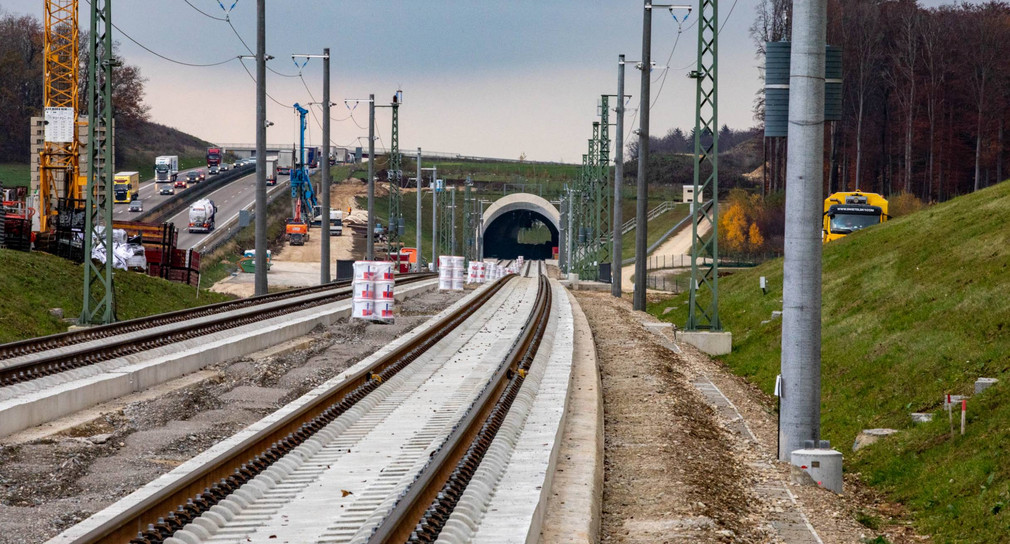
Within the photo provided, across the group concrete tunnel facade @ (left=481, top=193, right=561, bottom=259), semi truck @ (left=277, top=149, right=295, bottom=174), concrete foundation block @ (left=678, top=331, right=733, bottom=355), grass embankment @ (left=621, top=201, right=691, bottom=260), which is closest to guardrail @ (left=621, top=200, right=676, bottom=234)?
grass embankment @ (left=621, top=201, right=691, bottom=260)

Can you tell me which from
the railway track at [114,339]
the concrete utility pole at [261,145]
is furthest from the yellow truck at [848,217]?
the railway track at [114,339]

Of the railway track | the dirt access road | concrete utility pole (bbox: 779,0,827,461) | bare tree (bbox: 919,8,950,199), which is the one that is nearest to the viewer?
the dirt access road

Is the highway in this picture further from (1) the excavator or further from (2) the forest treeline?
(2) the forest treeline

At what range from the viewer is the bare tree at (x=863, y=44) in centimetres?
9025

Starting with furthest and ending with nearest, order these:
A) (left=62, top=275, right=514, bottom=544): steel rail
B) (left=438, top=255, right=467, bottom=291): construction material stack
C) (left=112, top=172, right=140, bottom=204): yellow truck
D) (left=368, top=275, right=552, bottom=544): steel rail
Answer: (left=112, top=172, right=140, bottom=204): yellow truck → (left=438, top=255, right=467, bottom=291): construction material stack → (left=368, top=275, right=552, bottom=544): steel rail → (left=62, top=275, right=514, bottom=544): steel rail

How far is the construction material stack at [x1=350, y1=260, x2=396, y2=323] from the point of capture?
2939 cm

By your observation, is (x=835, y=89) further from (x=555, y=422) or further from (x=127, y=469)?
(x=127, y=469)

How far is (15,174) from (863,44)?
313 feet

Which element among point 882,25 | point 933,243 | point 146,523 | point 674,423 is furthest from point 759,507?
point 882,25

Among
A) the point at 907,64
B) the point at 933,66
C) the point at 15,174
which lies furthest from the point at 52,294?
the point at 15,174

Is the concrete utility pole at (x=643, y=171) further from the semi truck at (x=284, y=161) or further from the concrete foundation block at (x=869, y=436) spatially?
the semi truck at (x=284, y=161)

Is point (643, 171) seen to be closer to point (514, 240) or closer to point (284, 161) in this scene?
point (284, 161)

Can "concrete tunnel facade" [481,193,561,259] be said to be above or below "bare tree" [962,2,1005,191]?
below

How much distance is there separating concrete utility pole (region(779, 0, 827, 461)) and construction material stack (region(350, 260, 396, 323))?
56.5 ft
